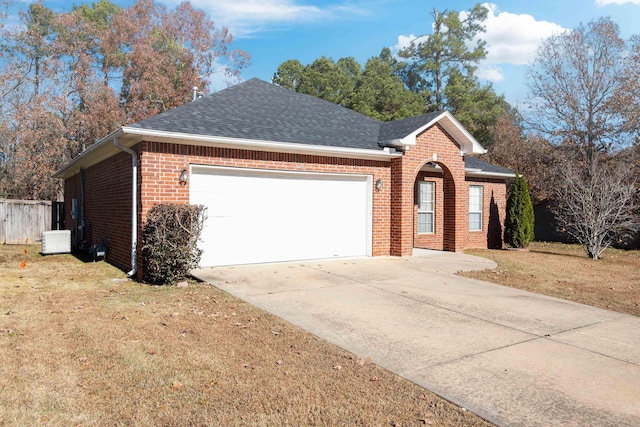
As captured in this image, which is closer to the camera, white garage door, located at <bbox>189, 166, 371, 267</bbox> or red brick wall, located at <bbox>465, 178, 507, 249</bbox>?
white garage door, located at <bbox>189, 166, 371, 267</bbox>

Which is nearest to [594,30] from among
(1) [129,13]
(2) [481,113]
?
(2) [481,113]

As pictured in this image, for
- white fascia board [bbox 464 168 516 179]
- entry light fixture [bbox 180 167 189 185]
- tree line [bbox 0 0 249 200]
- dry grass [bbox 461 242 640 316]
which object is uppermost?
tree line [bbox 0 0 249 200]

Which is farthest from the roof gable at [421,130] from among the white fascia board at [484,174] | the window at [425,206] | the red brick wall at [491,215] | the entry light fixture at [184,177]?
the entry light fixture at [184,177]

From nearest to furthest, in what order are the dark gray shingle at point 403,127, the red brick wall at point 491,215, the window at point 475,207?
1. the dark gray shingle at point 403,127
2. the window at point 475,207
3. the red brick wall at point 491,215

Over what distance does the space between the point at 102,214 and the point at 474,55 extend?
113 feet

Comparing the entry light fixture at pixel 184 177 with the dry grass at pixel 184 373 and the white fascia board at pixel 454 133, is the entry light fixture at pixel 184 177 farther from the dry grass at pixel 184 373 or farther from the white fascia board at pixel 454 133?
the white fascia board at pixel 454 133

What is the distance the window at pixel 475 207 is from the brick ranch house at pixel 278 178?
51.0 inches

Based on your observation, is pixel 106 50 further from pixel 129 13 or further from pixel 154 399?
pixel 154 399

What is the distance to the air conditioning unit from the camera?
13328 millimetres

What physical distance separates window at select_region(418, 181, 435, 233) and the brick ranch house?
0.03m

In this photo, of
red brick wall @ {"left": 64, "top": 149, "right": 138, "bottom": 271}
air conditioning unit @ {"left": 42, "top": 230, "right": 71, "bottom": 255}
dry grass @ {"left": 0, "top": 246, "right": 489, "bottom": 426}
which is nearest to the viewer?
dry grass @ {"left": 0, "top": 246, "right": 489, "bottom": 426}

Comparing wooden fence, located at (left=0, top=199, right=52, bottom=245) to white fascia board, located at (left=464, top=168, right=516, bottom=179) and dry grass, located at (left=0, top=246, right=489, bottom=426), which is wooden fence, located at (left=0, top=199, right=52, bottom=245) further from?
white fascia board, located at (left=464, top=168, right=516, bottom=179)

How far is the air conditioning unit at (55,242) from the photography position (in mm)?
13328

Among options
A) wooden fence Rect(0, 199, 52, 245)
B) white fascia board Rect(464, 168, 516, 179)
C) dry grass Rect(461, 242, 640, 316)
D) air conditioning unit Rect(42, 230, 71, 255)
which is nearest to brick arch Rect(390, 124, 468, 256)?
white fascia board Rect(464, 168, 516, 179)
